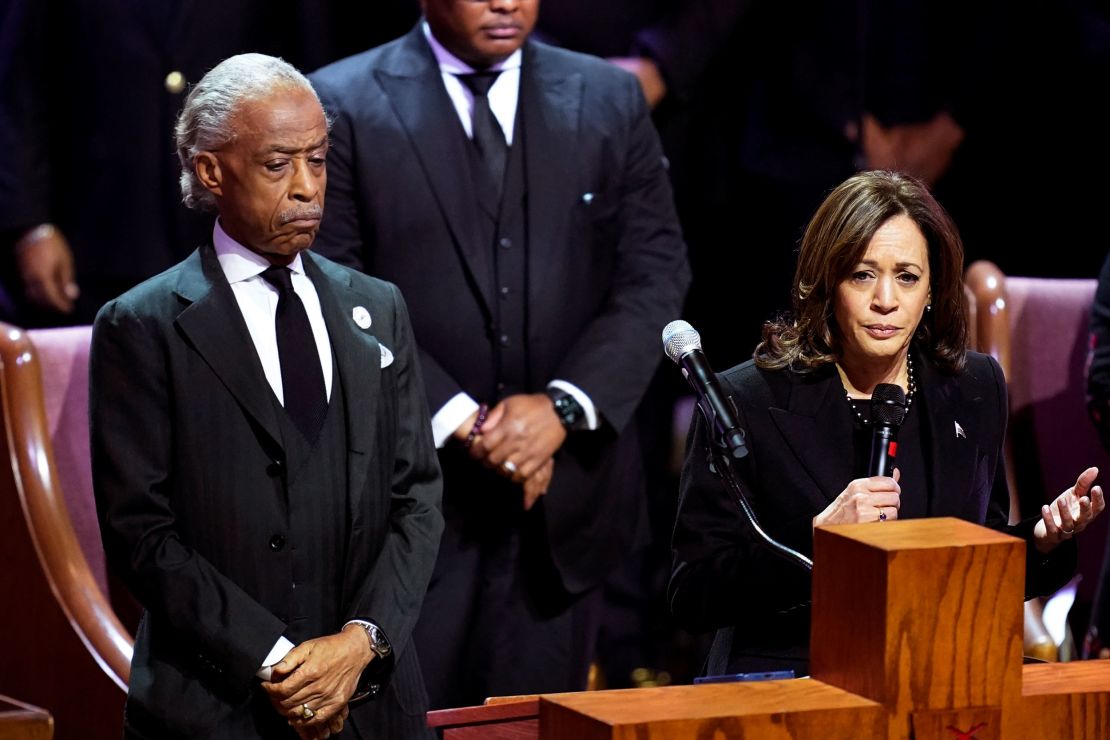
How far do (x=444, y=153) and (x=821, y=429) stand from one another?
1353mm

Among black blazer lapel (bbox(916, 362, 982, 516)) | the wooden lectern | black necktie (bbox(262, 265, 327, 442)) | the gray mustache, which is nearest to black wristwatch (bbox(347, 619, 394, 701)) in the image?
black necktie (bbox(262, 265, 327, 442))

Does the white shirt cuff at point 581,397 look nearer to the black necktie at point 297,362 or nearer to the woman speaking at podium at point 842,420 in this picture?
the woman speaking at podium at point 842,420

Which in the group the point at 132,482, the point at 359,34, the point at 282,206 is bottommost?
the point at 132,482

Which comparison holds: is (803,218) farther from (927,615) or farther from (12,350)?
(927,615)

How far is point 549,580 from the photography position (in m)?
3.80

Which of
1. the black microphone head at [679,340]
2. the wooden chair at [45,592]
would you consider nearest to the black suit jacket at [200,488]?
the black microphone head at [679,340]

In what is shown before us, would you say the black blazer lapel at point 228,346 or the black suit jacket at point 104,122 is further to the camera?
the black suit jacket at point 104,122

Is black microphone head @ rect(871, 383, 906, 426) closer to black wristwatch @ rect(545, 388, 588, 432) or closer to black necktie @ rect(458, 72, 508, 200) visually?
black wristwatch @ rect(545, 388, 588, 432)

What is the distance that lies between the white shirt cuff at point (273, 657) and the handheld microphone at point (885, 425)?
86 cm

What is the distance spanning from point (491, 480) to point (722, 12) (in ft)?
5.87

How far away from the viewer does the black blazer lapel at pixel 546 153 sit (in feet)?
12.2

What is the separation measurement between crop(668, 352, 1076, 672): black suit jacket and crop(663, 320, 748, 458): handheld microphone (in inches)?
14.4

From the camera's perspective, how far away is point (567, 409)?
3697mm

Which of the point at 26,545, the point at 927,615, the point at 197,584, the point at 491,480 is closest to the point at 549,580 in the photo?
the point at 491,480
